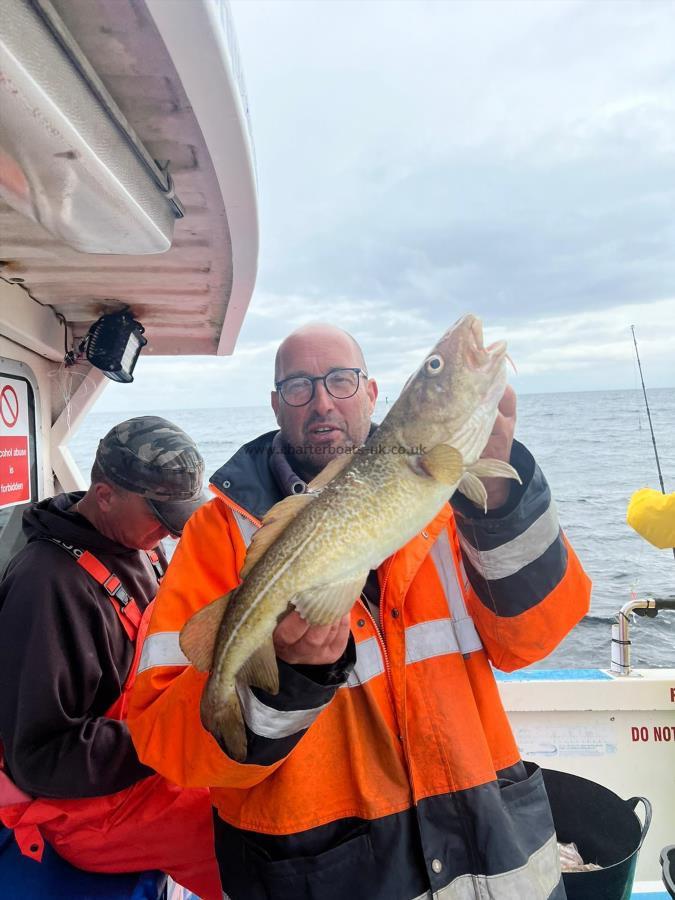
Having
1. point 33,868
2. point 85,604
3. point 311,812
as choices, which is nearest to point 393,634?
point 311,812

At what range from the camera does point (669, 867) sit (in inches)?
125

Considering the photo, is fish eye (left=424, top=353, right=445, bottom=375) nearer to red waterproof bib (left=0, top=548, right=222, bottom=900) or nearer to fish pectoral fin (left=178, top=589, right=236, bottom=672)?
fish pectoral fin (left=178, top=589, right=236, bottom=672)

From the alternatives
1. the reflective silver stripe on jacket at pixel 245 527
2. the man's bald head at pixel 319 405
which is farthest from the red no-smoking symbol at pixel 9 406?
the reflective silver stripe on jacket at pixel 245 527

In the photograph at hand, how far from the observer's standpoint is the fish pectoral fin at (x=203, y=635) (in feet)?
5.39

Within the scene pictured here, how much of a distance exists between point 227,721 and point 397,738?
683mm

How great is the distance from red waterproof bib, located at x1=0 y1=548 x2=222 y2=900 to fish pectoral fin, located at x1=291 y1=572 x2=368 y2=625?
1716 millimetres

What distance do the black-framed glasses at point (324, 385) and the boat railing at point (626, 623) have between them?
318 centimetres

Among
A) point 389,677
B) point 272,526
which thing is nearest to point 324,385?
point 272,526

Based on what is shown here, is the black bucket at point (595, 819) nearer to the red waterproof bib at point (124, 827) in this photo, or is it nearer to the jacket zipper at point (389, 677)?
the jacket zipper at point (389, 677)

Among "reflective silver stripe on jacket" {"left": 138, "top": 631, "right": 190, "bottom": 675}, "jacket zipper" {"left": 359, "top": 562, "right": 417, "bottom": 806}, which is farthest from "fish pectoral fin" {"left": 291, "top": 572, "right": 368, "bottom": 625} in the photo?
"reflective silver stripe on jacket" {"left": 138, "top": 631, "right": 190, "bottom": 675}

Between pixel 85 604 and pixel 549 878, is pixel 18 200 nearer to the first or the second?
pixel 85 604

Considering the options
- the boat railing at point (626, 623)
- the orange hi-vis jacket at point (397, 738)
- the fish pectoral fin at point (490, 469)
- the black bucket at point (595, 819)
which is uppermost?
the fish pectoral fin at point (490, 469)

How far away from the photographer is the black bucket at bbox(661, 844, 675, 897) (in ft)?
9.75

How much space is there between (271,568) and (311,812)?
36.2 inches
